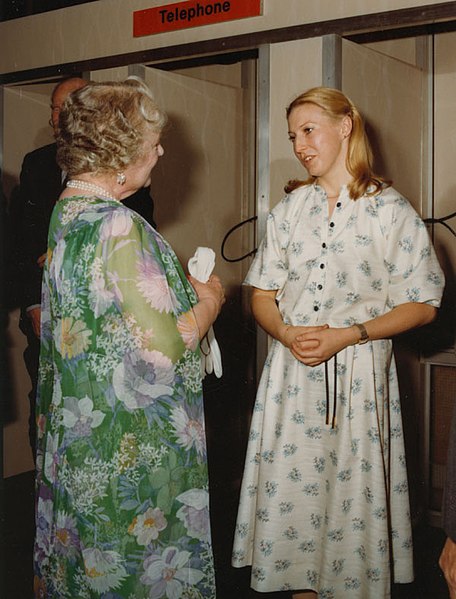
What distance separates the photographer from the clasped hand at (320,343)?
219 cm

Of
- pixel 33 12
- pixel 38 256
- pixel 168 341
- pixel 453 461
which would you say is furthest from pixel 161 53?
pixel 453 461

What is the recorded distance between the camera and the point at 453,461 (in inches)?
43.3

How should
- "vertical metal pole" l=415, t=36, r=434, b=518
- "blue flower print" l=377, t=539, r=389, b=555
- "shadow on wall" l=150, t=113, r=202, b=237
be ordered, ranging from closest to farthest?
1. "blue flower print" l=377, t=539, r=389, b=555
2. "vertical metal pole" l=415, t=36, r=434, b=518
3. "shadow on wall" l=150, t=113, r=202, b=237

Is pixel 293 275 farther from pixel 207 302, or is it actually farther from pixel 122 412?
pixel 122 412

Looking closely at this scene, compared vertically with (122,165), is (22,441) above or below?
below

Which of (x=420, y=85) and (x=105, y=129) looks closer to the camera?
(x=105, y=129)

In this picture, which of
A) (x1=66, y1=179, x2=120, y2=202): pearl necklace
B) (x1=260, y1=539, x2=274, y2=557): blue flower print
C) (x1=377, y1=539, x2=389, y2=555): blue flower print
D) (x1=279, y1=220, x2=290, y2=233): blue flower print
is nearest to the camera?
(x1=66, y1=179, x2=120, y2=202): pearl necklace

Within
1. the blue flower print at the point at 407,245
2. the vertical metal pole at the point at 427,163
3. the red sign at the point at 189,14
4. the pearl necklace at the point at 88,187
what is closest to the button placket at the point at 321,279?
the blue flower print at the point at 407,245

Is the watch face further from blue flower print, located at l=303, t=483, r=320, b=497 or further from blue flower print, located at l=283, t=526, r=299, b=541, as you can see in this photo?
blue flower print, located at l=283, t=526, r=299, b=541

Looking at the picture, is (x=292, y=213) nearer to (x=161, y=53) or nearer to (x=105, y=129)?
(x=105, y=129)

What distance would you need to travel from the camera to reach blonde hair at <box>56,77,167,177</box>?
1.88 m

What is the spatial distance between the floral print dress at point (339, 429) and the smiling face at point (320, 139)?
0.27 feet

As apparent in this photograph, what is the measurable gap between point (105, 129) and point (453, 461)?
1.19 metres

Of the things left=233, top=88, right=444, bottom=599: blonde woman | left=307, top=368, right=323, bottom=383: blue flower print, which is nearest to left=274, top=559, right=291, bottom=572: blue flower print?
left=233, top=88, right=444, bottom=599: blonde woman
